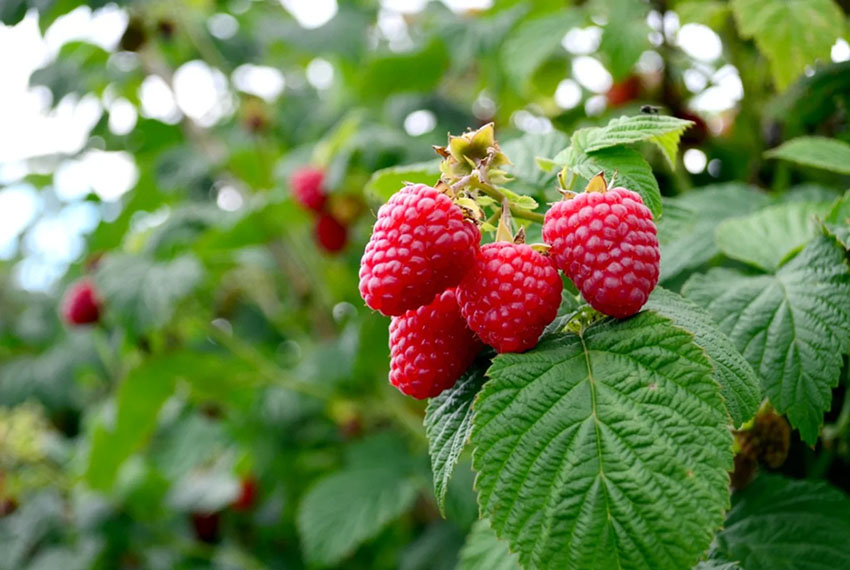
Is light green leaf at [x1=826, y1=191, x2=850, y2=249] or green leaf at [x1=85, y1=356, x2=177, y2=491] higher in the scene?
light green leaf at [x1=826, y1=191, x2=850, y2=249]

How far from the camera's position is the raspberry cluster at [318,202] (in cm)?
180

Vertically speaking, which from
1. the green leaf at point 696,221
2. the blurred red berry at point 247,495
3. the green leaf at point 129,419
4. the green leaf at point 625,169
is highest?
the green leaf at point 625,169

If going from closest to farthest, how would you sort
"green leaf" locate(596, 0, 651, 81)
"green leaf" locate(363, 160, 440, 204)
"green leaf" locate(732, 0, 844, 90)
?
"green leaf" locate(363, 160, 440, 204)
"green leaf" locate(732, 0, 844, 90)
"green leaf" locate(596, 0, 651, 81)

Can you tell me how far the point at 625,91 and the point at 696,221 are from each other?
81 centimetres

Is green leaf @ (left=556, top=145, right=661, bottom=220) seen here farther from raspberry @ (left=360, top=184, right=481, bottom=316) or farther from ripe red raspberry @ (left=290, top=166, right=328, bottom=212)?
ripe red raspberry @ (left=290, top=166, right=328, bottom=212)

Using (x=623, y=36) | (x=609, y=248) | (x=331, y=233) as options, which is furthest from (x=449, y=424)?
(x=331, y=233)

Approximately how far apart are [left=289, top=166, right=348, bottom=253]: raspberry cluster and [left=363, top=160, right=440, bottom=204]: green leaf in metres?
0.81

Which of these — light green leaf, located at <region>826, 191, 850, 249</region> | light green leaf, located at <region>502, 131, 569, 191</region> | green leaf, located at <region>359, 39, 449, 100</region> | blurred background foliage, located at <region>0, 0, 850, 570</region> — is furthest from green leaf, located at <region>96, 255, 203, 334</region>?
light green leaf, located at <region>826, 191, 850, 249</region>

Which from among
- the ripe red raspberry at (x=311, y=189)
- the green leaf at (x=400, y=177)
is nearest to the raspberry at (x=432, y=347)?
the green leaf at (x=400, y=177)

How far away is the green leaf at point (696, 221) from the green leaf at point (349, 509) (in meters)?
0.90

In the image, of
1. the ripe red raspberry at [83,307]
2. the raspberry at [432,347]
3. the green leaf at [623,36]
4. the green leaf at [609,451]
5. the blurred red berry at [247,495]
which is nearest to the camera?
the green leaf at [609,451]

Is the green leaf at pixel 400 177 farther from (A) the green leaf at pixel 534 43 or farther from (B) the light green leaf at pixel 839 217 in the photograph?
(A) the green leaf at pixel 534 43

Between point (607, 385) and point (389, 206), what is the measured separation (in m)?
0.25

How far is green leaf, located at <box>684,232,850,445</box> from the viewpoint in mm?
723
